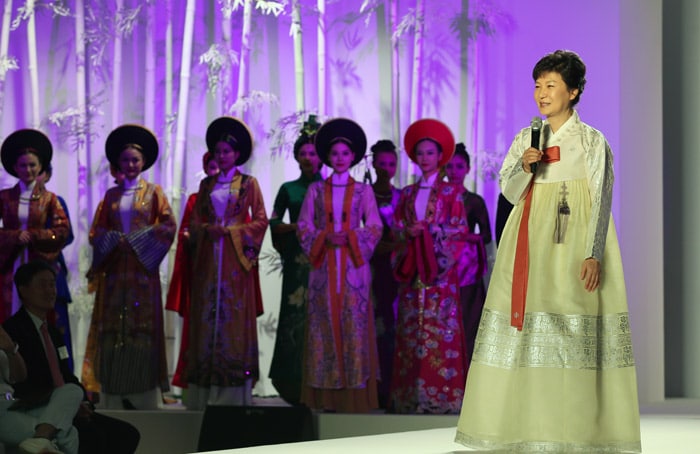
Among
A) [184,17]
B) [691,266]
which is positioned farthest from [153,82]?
[691,266]

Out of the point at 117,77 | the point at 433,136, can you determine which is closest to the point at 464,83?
the point at 433,136

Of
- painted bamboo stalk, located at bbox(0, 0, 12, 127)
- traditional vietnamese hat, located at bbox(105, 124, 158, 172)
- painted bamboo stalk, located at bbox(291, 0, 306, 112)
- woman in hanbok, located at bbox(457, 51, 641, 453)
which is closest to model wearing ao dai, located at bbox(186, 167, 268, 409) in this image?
traditional vietnamese hat, located at bbox(105, 124, 158, 172)

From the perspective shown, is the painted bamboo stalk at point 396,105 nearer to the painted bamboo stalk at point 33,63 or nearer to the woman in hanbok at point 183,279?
the woman in hanbok at point 183,279

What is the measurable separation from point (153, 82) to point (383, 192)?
1.87 metres

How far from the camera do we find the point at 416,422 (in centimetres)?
579

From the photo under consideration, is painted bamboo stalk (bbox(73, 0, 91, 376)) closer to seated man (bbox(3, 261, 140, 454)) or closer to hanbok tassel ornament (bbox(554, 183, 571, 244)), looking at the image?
seated man (bbox(3, 261, 140, 454))

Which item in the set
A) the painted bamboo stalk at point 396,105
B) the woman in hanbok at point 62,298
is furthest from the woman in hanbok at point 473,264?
the woman in hanbok at point 62,298

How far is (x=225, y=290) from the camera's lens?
6.17m

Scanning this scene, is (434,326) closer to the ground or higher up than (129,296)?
closer to the ground

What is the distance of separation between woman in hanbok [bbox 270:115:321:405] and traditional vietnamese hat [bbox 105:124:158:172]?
84 centimetres

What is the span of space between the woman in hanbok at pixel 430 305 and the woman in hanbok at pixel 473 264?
77 millimetres

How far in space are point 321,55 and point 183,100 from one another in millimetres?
990

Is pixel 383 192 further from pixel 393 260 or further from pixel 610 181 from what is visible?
pixel 610 181

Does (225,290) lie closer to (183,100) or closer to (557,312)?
(183,100)
